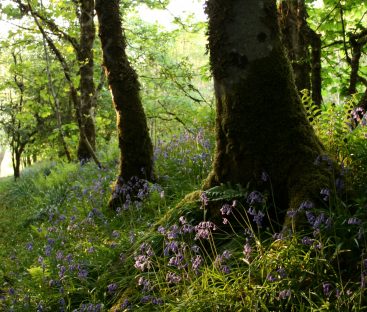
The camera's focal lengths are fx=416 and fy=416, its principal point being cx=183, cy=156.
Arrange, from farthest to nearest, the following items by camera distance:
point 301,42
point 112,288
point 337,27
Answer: point 337,27, point 301,42, point 112,288

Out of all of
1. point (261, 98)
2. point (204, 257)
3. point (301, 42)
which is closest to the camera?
point (204, 257)

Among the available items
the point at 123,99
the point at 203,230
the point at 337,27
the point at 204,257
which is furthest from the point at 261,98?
the point at 337,27

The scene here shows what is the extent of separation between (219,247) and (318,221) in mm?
1322

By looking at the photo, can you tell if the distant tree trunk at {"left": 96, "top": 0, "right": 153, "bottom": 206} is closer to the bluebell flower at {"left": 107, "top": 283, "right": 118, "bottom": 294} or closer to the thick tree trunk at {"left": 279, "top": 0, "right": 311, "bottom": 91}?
the thick tree trunk at {"left": 279, "top": 0, "right": 311, "bottom": 91}

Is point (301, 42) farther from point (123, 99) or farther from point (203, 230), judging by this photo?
point (203, 230)

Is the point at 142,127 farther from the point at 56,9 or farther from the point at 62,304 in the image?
the point at 56,9

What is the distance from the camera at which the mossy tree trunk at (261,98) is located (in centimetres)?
376

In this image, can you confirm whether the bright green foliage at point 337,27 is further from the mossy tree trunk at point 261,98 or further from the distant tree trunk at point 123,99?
the mossy tree trunk at point 261,98

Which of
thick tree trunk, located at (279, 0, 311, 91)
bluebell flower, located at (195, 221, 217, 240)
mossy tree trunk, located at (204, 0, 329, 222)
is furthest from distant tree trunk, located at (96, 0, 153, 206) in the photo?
bluebell flower, located at (195, 221, 217, 240)

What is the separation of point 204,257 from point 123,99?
14.1 feet

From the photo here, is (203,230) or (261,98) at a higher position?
(261,98)

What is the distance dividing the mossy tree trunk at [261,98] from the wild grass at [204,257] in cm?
31

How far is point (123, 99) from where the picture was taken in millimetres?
6859

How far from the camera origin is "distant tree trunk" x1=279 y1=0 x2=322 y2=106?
→ 6.54m
